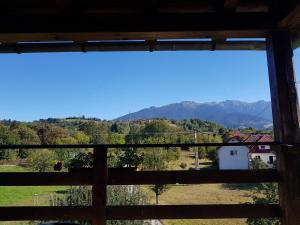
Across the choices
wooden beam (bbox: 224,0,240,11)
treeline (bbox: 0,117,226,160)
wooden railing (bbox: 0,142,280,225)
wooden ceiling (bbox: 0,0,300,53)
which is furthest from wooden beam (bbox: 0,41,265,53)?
treeline (bbox: 0,117,226,160)

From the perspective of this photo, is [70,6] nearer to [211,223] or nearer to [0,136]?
[211,223]

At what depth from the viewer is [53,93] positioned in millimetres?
109875

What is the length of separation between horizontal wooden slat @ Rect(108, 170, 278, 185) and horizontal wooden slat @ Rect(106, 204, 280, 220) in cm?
17

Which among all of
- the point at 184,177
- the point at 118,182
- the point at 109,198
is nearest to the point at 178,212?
the point at 184,177

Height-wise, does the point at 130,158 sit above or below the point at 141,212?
above

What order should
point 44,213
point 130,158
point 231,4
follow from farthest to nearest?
point 130,158 → point 231,4 → point 44,213

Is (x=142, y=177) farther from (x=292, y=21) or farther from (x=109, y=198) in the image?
(x=109, y=198)

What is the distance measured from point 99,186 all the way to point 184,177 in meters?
0.59

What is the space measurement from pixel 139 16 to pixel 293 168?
5.02ft

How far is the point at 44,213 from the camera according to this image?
7.00 feet

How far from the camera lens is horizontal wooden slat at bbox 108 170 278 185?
7.26 feet

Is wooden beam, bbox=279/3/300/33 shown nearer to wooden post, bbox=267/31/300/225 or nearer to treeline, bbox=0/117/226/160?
wooden post, bbox=267/31/300/225

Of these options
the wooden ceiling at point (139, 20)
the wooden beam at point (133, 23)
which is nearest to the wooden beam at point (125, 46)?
the wooden ceiling at point (139, 20)

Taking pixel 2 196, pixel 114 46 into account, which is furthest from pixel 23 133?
pixel 114 46
